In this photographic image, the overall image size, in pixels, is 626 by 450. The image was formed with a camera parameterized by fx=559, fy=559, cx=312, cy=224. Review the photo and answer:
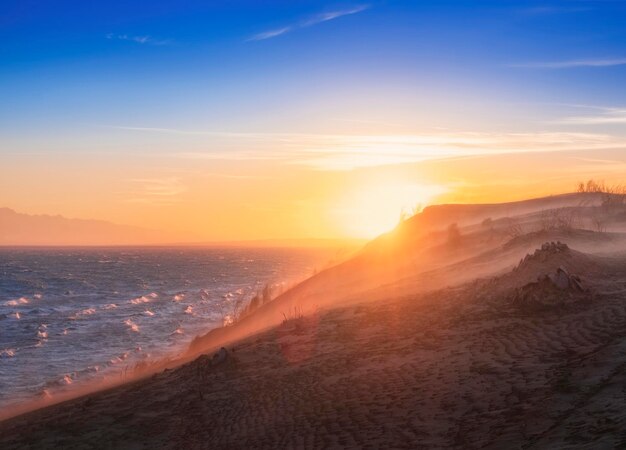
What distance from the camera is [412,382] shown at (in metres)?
11.5

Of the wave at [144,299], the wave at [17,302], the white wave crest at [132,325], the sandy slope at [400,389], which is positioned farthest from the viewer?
the wave at [144,299]

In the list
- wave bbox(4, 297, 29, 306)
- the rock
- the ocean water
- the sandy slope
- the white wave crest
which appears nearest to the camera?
the sandy slope

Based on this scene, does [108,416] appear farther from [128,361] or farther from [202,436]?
[128,361]

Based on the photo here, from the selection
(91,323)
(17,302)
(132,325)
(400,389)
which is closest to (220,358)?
(400,389)

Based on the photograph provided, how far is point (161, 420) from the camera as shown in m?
12.8

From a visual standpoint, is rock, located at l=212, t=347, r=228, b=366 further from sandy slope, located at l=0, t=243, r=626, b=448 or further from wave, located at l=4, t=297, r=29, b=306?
wave, located at l=4, t=297, r=29, b=306

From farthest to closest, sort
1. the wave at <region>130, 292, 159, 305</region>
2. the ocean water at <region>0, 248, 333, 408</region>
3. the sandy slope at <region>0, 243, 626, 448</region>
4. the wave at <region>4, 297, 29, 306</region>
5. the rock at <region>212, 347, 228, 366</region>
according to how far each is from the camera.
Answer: the wave at <region>130, 292, 159, 305</region> → the wave at <region>4, 297, 29, 306</region> → the ocean water at <region>0, 248, 333, 408</region> → the rock at <region>212, 347, 228, 366</region> → the sandy slope at <region>0, 243, 626, 448</region>

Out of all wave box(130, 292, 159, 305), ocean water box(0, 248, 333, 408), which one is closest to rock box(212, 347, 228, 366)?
ocean water box(0, 248, 333, 408)

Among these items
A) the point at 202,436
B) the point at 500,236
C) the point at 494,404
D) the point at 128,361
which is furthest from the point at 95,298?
the point at 494,404

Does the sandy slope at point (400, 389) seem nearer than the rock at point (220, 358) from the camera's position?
Yes

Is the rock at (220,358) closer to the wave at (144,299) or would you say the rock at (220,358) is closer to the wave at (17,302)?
the wave at (144,299)

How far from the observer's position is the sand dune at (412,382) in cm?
883

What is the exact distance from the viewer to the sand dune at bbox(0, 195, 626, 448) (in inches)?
348

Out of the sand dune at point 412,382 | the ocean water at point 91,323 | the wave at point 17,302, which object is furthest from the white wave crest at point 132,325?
the sand dune at point 412,382
